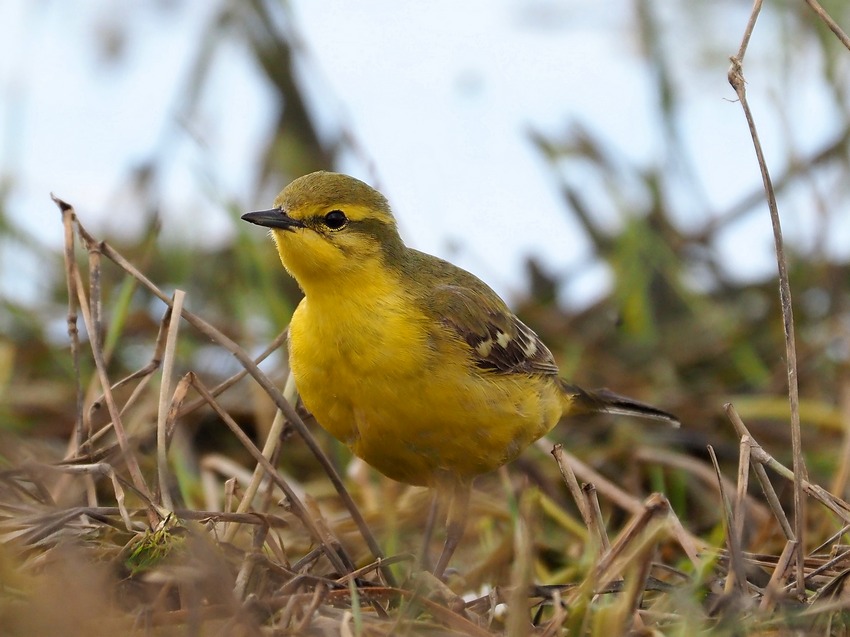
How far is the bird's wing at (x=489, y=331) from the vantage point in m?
4.83

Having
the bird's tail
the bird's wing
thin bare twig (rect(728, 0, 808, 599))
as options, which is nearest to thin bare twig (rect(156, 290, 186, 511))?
the bird's wing

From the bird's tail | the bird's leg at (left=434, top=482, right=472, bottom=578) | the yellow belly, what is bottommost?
the bird's leg at (left=434, top=482, right=472, bottom=578)

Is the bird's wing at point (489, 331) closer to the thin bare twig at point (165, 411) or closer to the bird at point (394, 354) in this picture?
the bird at point (394, 354)

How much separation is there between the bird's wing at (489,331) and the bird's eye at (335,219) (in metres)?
0.51

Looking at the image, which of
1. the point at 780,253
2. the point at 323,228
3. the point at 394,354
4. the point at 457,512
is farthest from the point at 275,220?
the point at 780,253

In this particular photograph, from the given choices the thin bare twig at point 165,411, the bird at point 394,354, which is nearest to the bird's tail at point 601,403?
the bird at point 394,354

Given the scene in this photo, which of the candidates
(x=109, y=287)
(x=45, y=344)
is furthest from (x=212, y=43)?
(x=45, y=344)

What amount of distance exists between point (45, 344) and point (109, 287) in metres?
0.79

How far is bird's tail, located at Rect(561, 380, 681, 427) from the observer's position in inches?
222

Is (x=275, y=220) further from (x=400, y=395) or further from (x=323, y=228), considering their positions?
(x=400, y=395)

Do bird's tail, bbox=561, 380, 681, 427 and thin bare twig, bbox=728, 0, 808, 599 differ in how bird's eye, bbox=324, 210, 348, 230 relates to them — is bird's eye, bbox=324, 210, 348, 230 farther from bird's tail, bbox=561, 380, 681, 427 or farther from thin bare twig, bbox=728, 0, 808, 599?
thin bare twig, bbox=728, 0, 808, 599

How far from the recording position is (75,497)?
388 cm

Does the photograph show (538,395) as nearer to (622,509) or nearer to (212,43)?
(622,509)

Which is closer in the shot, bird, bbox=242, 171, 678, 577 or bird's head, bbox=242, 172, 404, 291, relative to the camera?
bird, bbox=242, 171, 678, 577
